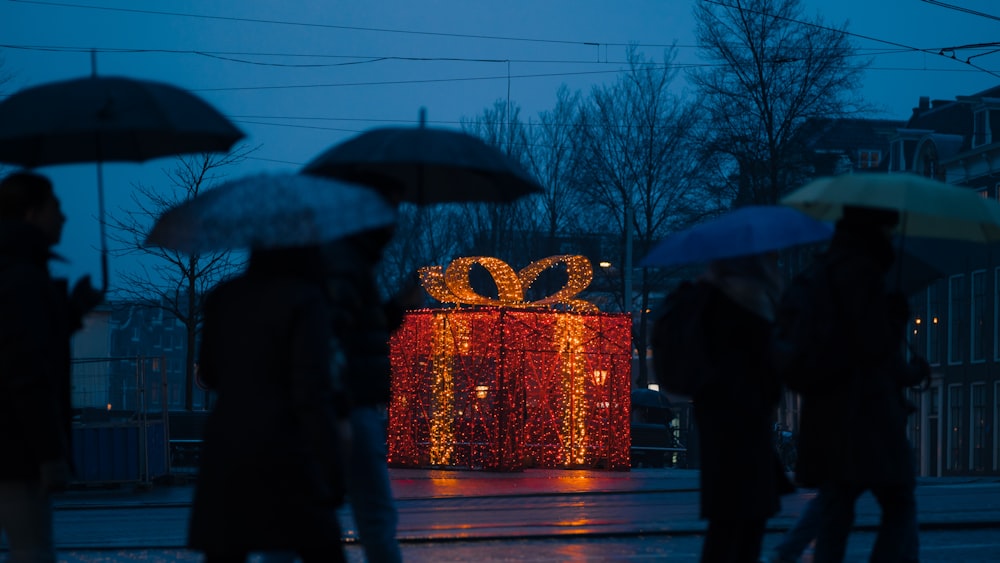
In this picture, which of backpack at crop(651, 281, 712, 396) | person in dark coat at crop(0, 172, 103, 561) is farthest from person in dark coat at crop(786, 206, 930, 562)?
person in dark coat at crop(0, 172, 103, 561)

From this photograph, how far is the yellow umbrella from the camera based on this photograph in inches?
292

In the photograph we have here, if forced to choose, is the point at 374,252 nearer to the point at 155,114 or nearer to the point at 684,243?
the point at 155,114

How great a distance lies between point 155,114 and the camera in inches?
265

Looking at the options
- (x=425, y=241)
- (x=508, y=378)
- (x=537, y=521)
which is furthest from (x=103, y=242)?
(x=425, y=241)

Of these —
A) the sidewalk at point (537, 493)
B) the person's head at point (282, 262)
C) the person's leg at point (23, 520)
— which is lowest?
the sidewalk at point (537, 493)

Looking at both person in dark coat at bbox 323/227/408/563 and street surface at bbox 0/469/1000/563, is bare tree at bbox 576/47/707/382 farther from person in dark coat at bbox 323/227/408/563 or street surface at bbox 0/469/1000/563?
person in dark coat at bbox 323/227/408/563

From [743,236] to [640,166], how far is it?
121 feet

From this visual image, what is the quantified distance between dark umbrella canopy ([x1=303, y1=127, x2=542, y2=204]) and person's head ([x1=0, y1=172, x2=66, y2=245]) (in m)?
1.09

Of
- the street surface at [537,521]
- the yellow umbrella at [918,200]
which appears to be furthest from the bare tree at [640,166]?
the yellow umbrella at [918,200]

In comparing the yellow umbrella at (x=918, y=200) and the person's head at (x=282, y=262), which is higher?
the yellow umbrella at (x=918, y=200)

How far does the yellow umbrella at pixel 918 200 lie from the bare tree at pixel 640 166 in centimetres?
3366

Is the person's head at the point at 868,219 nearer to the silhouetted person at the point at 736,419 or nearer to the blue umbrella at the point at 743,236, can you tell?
the blue umbrella at the point at 743,236

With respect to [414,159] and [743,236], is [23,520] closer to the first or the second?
[414,159]

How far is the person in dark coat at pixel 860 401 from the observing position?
705cm
